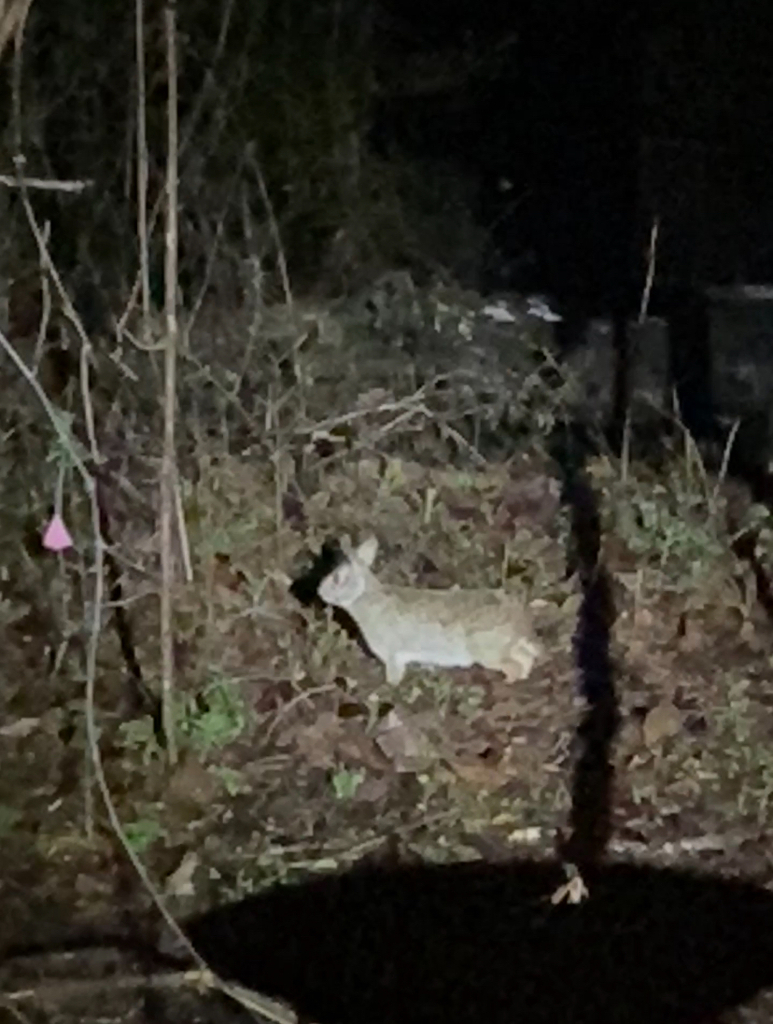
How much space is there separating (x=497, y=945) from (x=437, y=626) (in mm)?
959

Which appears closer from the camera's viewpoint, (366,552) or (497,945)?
(497,945)

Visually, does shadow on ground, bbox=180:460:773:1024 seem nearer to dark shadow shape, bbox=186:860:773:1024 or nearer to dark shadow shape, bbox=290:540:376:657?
dark shadow shape, bbox=186:860:773:1024

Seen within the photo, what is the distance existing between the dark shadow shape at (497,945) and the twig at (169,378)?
54 cm

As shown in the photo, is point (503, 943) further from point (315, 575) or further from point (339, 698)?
point (315, 575)

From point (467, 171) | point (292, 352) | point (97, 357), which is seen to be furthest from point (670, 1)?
point (97, 357)

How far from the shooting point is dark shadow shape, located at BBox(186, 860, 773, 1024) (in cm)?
303

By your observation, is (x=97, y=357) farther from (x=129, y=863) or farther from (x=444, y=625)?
(x=129, y=863)

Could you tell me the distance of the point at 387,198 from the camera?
6.10m

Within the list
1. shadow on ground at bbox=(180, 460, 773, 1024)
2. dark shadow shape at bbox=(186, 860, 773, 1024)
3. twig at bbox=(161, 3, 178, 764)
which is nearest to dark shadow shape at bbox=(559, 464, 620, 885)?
shadow on ground at bbox=(180, 460, 773, 1024)

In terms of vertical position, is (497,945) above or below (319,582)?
below

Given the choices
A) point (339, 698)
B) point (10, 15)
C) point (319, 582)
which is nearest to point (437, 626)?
point (339, 698)

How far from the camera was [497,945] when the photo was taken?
3193 millimetres

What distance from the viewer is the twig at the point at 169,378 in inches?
127

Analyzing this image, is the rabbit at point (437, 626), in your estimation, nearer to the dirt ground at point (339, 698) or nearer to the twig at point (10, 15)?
the dirt ground at point (339, 698)
